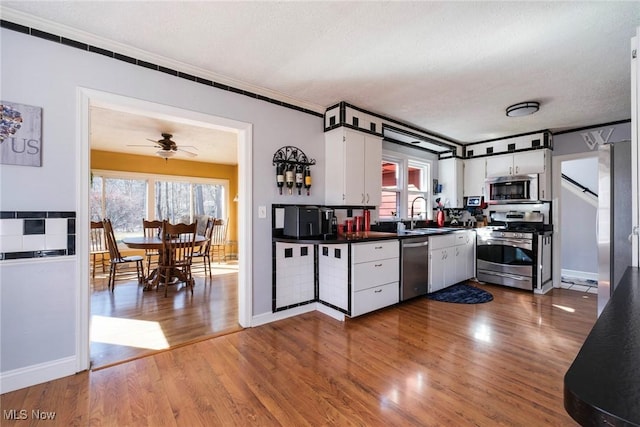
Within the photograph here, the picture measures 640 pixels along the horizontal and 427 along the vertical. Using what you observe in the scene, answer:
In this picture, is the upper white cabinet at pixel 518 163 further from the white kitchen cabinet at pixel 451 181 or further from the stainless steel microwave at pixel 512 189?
the white kitchen cabinet at pixel 451 181

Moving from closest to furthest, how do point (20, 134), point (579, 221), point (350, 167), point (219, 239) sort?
point (20, 134) → point (350, 167) → point (579, 221) → point (219, 239)

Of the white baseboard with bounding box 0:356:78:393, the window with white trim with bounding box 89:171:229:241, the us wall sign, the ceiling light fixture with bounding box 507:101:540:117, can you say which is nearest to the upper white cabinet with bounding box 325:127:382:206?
the ceiling light fixture with bounding box 507:101:540:117

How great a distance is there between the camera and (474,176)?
4969 mm

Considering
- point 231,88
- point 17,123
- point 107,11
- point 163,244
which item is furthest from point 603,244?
point 163,244

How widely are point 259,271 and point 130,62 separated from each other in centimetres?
208

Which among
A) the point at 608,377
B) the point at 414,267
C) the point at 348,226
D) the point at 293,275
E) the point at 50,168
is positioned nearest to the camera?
the point at 608,377

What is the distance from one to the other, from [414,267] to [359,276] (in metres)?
0.96

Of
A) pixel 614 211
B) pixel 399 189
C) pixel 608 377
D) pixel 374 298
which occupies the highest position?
pixel 399 189

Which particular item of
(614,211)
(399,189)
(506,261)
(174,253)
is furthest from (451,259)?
(174,253)

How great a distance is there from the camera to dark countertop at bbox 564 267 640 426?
1.25 feet

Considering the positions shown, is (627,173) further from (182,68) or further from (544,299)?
(182,68)

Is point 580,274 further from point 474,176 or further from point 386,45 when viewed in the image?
point 386,45

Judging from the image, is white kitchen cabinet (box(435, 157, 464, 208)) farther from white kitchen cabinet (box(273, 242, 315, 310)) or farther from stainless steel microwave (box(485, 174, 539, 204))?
white kitchen cabinet (box(273, 242, 315, 310))

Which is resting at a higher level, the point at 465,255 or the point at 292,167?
the point at 292,167
